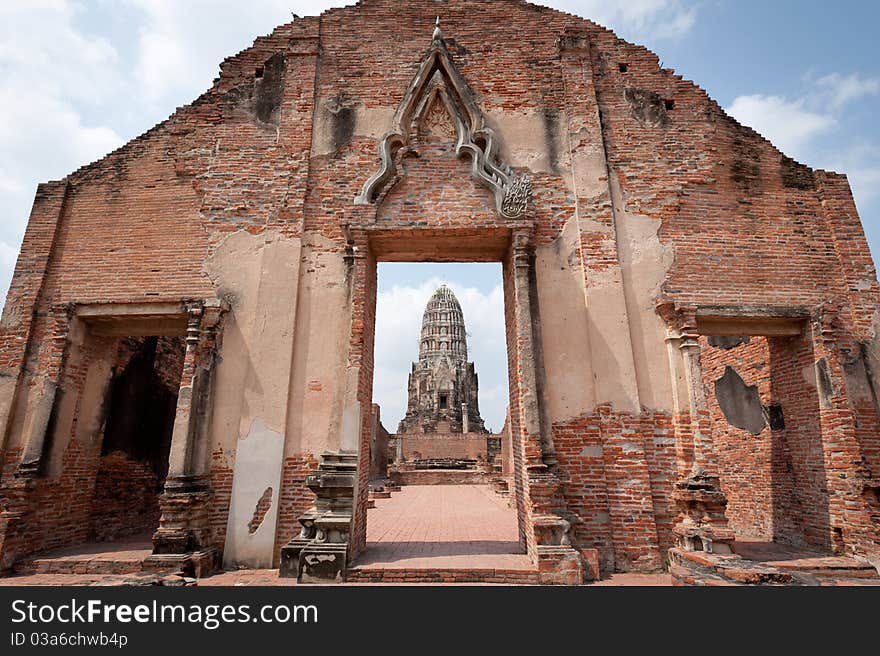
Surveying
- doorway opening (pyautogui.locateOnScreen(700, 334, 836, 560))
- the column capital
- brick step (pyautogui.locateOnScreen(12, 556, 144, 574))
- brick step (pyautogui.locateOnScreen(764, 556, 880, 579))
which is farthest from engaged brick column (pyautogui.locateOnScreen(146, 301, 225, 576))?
doorway opening (pyautogui.locateOnScreen(700, 334, 836, 560))

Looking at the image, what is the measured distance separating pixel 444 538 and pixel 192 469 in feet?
13.4

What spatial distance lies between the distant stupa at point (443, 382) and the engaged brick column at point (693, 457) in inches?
1471

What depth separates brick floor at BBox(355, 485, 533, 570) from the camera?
602 centimetres

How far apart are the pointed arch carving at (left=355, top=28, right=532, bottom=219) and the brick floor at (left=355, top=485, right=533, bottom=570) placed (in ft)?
16.0

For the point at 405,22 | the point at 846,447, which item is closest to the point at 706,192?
the point at 846,447

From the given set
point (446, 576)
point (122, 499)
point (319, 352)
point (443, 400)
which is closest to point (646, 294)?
point (446, 576)

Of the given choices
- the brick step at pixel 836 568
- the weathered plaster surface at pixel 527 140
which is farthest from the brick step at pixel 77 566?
the brick step at pixel 836 568

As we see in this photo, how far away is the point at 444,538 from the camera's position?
803cm

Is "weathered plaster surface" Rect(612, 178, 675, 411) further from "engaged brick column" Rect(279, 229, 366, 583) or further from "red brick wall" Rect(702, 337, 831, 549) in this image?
"engaged brick column" Rect(279, 229, 366, 583)

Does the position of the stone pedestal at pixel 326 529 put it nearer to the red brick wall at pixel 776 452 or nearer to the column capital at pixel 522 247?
the column capital at pixel 522 247

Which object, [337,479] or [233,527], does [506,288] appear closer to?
[337,479]

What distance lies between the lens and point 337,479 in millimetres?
6117

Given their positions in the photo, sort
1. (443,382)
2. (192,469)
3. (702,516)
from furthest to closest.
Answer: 1. (443,382)
2. (192,469)
3. (702,516)

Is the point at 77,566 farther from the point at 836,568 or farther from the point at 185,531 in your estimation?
the point at 836,568
